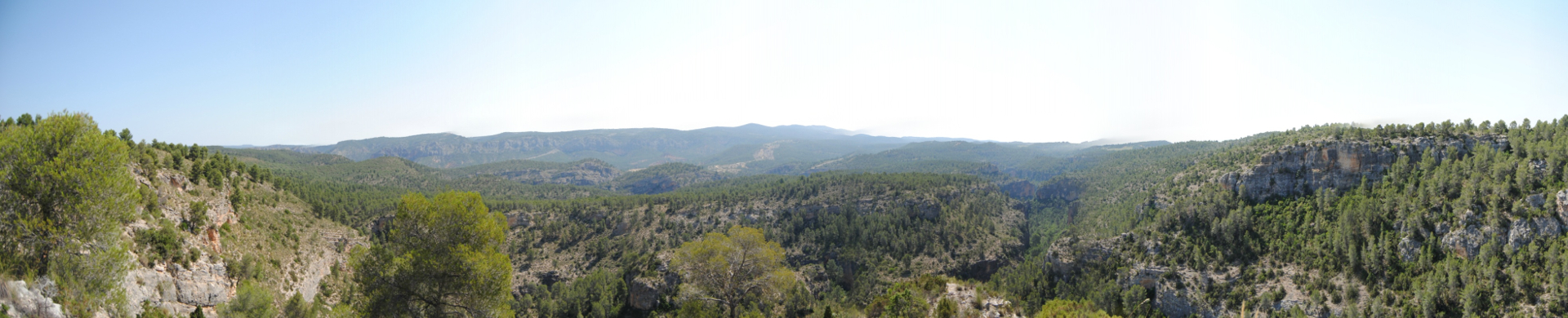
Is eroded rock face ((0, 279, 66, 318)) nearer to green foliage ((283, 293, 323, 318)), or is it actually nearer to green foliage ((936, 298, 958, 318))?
green foliage ((283, 293, 323, 318))

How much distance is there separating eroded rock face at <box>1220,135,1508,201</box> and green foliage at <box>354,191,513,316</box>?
9332 cm

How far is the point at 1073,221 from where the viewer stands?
400 feet

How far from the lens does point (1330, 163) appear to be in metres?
65.3

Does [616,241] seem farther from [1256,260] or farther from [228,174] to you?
[1256,260]

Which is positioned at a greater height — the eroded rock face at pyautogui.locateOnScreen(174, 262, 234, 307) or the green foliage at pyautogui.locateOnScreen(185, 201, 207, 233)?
the green foliage at pyautogui.locateOnScreen(185, 201, 207, 233)

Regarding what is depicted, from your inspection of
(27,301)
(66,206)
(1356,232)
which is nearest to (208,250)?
(66,206)

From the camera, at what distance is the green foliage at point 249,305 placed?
1773 cm

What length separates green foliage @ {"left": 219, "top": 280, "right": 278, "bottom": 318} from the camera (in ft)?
58.2

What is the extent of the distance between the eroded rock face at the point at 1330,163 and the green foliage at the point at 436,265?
9332 centimetres

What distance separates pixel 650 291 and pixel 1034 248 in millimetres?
80377

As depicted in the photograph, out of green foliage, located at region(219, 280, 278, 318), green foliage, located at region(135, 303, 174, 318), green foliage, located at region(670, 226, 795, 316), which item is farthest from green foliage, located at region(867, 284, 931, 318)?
green foliage, located at region(135, 303, 174, 318)

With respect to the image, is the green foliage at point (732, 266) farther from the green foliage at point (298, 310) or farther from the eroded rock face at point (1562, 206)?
the eroded rock face at point (1562, 206)

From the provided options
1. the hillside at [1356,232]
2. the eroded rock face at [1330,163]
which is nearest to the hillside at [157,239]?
the hillside at [1356,232]

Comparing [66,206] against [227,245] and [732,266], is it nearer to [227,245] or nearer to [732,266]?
[227,245]
